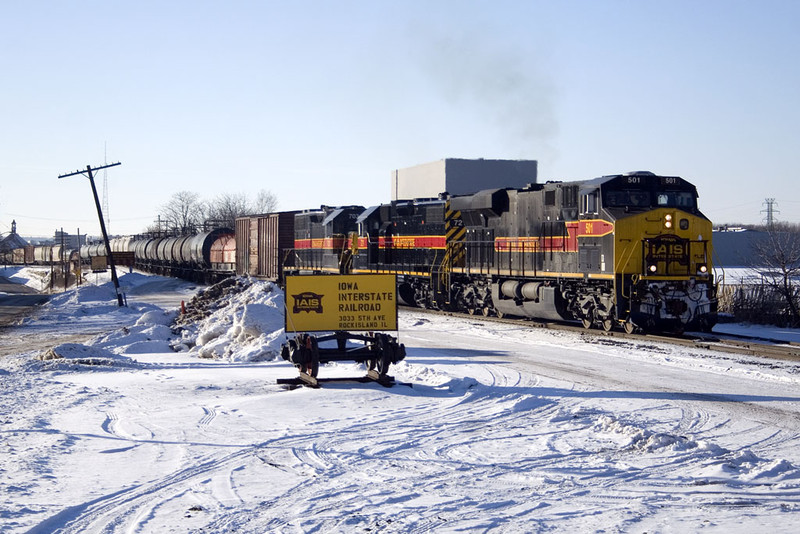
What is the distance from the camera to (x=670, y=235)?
17625 millimetres

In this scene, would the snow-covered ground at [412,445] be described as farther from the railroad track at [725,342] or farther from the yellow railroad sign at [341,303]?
the yellow railroad sign at [341,303]

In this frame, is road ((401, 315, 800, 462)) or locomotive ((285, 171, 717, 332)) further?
locomotive ((285, 171, 717, 332))

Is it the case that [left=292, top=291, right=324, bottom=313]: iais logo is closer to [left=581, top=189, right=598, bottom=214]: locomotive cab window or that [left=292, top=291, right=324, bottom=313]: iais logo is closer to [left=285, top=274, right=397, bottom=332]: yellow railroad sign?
[left=285, top=274, right=397, bottom=332]: yellow railroad sign

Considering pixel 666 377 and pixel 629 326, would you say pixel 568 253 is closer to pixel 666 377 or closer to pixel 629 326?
pixel 629 326

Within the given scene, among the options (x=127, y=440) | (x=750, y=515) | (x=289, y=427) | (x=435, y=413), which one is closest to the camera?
(x=750, y=515)

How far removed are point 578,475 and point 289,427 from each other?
11.0 ft

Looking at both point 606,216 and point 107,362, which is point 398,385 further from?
point 606,216

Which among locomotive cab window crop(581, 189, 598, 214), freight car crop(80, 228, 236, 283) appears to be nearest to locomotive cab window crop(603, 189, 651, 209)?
locomotive cab window crop(581, 189, 598, 214)

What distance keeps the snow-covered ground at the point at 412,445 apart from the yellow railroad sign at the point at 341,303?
96 centimetres

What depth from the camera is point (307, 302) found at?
38.6 ft

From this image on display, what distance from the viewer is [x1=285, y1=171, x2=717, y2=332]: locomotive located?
17.5 metres

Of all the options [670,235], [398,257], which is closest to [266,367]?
[670,235]

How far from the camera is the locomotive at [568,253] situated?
1750cm

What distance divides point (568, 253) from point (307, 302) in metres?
9.47
